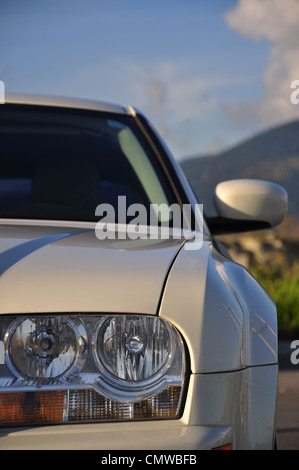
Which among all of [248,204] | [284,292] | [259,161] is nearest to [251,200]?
[248,204]

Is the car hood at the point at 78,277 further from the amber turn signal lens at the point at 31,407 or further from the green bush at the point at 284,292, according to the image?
the green bush at the point at 284,292

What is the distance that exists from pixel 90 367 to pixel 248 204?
1.25 metres

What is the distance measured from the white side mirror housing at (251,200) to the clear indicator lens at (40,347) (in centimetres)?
123

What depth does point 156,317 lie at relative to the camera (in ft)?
4.40

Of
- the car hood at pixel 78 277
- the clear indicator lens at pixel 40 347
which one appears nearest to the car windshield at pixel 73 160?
the car hood at pixel 78 277

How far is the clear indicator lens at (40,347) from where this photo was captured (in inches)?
52.2

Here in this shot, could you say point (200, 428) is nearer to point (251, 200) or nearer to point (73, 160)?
point (251, 200)

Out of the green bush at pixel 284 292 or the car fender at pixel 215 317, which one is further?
the green bush at pixel 284 292

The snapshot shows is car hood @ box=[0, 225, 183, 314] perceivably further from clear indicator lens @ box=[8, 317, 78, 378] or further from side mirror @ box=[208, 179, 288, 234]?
side mirror @ box=[208, 179, 288, 234]

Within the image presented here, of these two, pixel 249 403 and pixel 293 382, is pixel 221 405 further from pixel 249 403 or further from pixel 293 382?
pixel 293 382

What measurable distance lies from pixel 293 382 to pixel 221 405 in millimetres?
4437

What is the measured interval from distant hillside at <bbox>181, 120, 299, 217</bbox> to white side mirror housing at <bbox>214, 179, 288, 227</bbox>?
4379 cm

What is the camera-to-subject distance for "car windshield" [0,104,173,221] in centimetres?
254

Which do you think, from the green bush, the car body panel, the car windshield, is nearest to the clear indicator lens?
the car body panel
